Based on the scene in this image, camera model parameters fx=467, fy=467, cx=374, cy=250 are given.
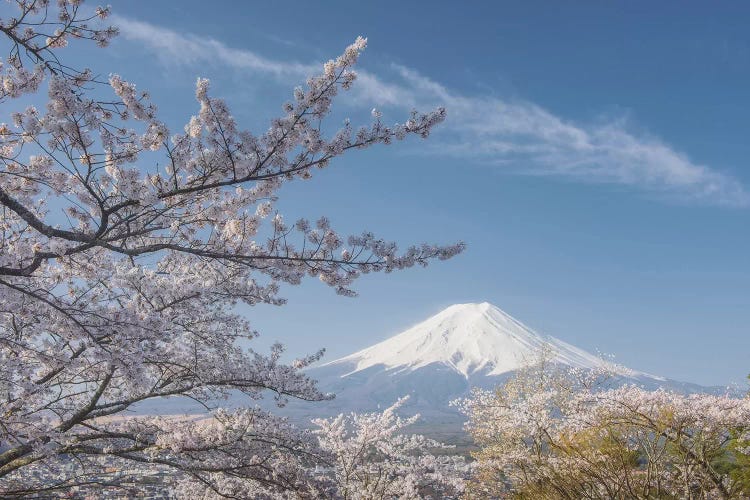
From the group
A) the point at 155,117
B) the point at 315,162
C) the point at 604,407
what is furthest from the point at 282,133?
the point at 604,407

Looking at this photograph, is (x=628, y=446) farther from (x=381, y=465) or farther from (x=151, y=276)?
(x=151, y=276)

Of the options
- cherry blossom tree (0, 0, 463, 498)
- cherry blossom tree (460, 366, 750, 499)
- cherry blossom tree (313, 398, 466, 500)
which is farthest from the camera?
cherry blossom tree (313, 398, 466, 500)

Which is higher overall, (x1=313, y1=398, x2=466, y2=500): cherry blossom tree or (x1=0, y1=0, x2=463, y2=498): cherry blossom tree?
(x1=0, y1=0, x2=463, y2=498): cherry blossom tree

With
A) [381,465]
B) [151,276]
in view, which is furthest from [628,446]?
[151,276]

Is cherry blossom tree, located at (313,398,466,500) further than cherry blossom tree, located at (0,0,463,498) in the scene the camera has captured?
Yes

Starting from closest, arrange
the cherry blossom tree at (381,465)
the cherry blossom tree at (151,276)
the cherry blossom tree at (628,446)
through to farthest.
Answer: the cherry blossom tree at (151,276)
the cherry blossom tree at (628,446)
the cherry blossom tree at (381,465)

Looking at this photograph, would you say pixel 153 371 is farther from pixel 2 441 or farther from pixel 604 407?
pixel 604 407

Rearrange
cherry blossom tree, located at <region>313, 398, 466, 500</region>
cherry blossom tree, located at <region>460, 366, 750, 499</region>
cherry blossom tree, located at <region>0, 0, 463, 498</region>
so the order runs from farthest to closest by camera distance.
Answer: cherry blossom tree, located at <region>313, 398, 466, 500</region> < cherry blossom tree, located at <region>460, 366, 750, 499</region> < cherry blossom tree, located at <region>0, 0, 463, 498</region>

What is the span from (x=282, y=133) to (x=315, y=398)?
4.70 meters

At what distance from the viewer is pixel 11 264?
4.63 metres

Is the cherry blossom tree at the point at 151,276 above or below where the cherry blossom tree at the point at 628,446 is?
above

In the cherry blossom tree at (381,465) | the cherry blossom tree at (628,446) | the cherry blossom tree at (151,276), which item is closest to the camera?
the cherry blossom tree at (151,276)

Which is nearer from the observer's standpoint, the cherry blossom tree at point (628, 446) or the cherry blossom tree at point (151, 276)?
the cherry blossom tree at point (151, 276)

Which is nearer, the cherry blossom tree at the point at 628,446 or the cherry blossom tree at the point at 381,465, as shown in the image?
the cherry blossom tree at the point at 628,446
